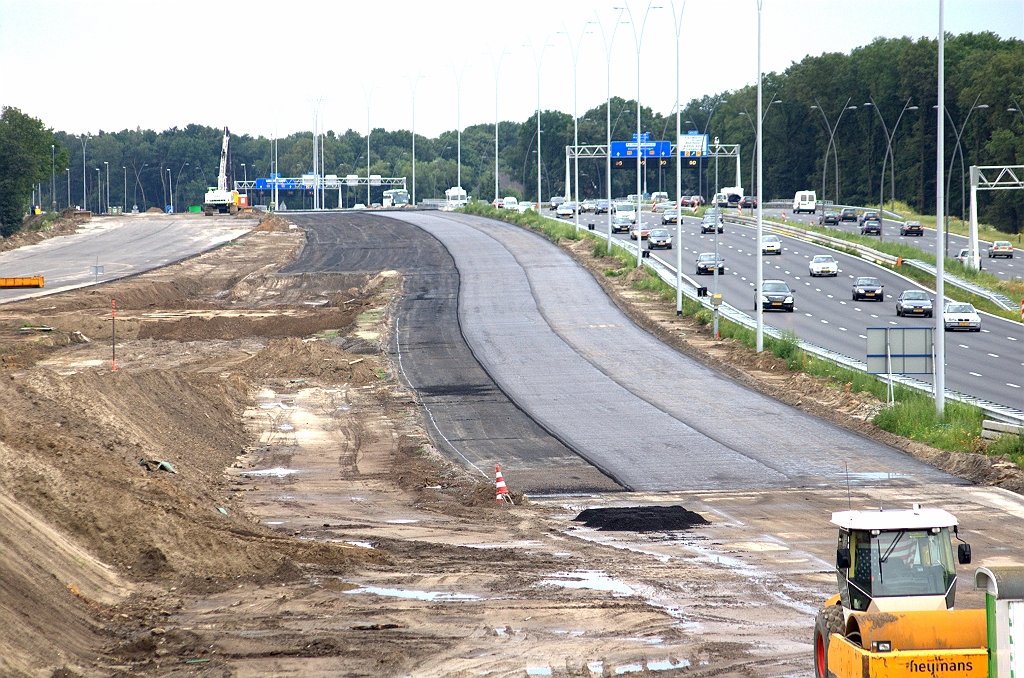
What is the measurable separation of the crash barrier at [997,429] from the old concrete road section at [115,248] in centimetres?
4907

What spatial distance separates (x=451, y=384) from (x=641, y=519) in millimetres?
17198

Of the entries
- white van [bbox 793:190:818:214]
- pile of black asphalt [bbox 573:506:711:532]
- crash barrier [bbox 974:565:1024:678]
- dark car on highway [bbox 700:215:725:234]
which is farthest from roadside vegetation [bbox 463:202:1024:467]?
white van [bbox 793:190:818:214]

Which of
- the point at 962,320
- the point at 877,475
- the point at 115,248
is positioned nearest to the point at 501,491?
the point at 877,475

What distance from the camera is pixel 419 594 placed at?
15234 mm

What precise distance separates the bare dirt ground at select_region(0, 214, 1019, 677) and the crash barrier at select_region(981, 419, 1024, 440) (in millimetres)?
4962

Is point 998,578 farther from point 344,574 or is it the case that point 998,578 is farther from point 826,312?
point 826,312

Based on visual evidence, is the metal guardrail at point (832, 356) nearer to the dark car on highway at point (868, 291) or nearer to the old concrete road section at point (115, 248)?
the dark car on highway at point (868, 291)

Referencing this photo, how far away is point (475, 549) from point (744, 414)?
15367mm

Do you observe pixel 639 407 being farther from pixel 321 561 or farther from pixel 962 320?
pixel 962 320

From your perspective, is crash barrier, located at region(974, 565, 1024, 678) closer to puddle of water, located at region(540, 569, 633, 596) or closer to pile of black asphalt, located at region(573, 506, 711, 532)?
puddle of water, located at region(540, 569, 633, 596)

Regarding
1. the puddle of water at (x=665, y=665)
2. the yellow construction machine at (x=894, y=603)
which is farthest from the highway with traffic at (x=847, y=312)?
the yellow construction machine at (x=894, y=603)

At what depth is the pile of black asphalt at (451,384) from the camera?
997 inches

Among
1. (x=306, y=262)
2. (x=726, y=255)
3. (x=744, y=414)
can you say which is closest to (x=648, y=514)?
(x=744, y=414)

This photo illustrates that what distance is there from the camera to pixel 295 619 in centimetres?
1391
